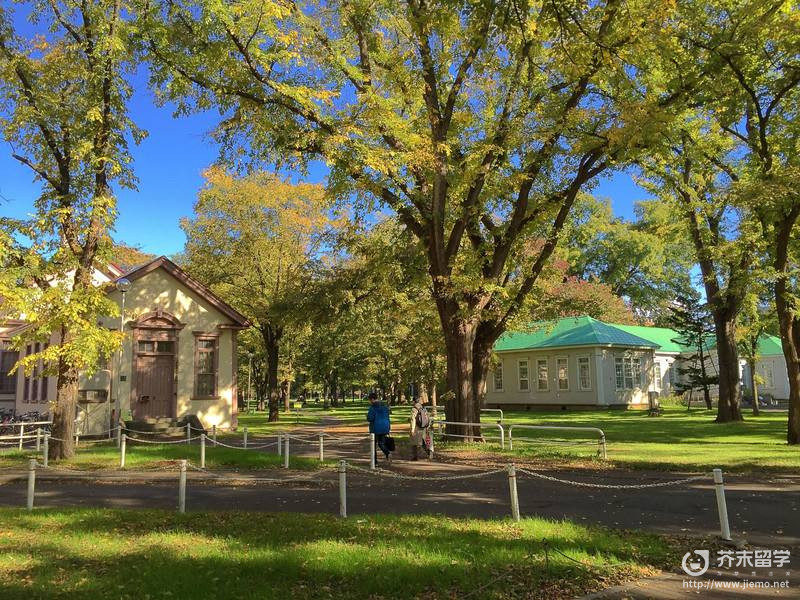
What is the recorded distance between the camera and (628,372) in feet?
130

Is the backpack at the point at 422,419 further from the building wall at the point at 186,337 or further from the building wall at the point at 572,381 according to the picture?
the building wall at the point at 572,381

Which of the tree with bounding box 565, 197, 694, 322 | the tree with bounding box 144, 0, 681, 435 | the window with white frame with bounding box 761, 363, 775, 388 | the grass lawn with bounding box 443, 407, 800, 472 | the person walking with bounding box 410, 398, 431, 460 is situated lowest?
the grass lawn with bounding box 443, 407, 800, 472

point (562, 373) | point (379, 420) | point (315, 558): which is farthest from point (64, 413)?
point (562, 373)

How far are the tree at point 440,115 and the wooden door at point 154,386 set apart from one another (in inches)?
392

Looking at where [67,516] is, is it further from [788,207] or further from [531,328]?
[531,328]

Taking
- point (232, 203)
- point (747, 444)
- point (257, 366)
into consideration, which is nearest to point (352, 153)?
point (747, 444)

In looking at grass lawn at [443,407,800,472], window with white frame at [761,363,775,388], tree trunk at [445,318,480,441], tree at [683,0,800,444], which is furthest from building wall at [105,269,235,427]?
window with white frame at [761,363,775,388]

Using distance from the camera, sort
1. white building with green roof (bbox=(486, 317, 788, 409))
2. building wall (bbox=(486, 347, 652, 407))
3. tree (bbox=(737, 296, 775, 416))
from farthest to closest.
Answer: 1. white building with green roof (bbox=(486, 317, 788, 409))
2. building wall (bbox=(486, 347, 652, 407))
3. tree (bbox=(737, 296, 775, 416))

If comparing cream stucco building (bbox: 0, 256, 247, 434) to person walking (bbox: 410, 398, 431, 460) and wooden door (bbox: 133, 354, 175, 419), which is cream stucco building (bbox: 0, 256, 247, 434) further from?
person walking (bbox: 410, 398, 431, 460)

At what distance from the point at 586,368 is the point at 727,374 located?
39.8ft

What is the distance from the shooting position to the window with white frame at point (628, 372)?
3906cm

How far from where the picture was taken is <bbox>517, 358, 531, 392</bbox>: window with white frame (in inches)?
1674

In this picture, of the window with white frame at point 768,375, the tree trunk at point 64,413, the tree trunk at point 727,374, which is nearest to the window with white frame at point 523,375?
the tree trunk at point 727,374

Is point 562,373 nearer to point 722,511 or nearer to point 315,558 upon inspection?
point 722,511
